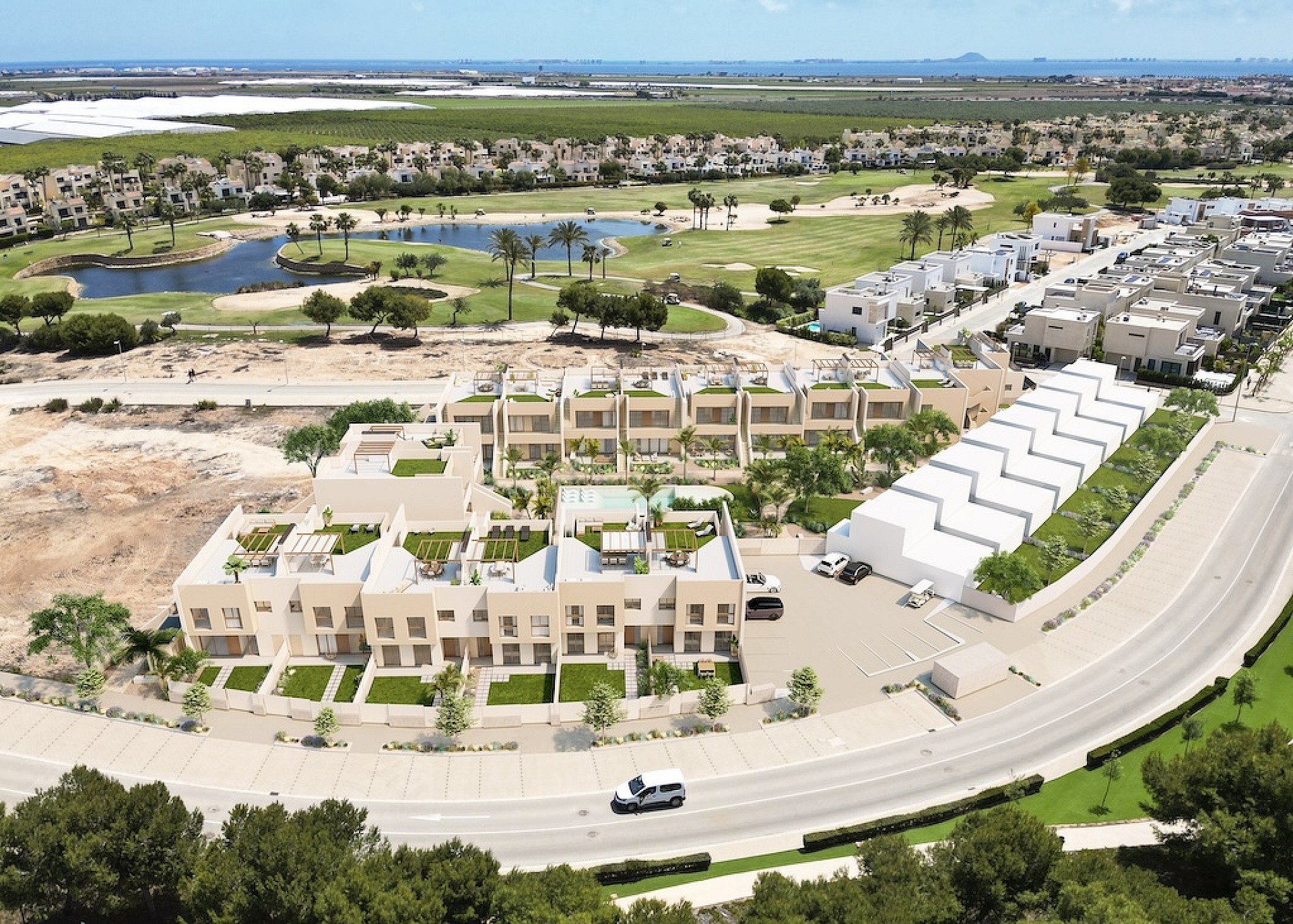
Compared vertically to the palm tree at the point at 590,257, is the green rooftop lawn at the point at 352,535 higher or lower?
lower

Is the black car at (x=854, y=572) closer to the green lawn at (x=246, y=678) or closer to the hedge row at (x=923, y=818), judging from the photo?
the hedge row at (x=923, y=818)

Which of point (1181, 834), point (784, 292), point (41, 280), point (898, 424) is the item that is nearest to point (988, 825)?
point (1181, 834)

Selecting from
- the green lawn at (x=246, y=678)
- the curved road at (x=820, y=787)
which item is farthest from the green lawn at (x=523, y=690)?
the green lawn at (x=246, y=678)

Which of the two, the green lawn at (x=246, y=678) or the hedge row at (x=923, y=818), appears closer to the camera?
the hedge row at (x=923, y=818)

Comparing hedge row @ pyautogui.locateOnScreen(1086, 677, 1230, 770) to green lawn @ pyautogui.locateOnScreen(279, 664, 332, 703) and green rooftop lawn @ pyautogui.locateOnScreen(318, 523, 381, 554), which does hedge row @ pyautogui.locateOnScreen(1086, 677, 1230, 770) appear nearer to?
green lawn @ pyautogui.locateOnScreen(279, 664, 332, 703)

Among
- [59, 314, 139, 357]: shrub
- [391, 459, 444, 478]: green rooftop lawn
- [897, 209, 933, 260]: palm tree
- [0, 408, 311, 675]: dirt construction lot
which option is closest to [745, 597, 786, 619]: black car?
[391, 459, 444, 478]: green rooftop lawn

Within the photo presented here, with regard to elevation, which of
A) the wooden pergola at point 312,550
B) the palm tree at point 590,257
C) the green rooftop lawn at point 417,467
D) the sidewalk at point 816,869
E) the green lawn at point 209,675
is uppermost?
the palm tree at point 590,257
